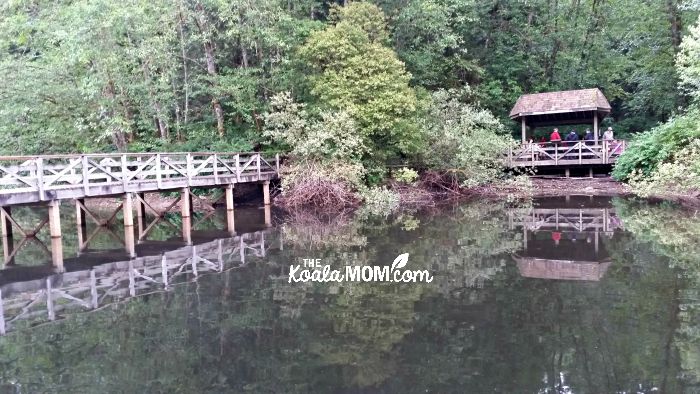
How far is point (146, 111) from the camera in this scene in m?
24.9

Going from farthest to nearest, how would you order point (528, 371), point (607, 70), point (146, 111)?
point (607, 70), point (146, 111), point (528, 371)

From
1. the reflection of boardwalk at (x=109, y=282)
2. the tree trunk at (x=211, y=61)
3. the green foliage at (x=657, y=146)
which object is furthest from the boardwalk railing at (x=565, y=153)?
the reflection of boardwalk at (x=109, y=282)

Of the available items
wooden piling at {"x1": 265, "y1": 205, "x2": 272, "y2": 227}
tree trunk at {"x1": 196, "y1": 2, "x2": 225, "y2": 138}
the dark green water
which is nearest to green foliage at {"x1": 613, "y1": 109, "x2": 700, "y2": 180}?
the dark green water

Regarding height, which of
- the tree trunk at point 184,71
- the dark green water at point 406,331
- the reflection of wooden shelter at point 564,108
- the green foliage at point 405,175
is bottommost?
the dark green water at point 406,331

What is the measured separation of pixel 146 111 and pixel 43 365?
19773mm

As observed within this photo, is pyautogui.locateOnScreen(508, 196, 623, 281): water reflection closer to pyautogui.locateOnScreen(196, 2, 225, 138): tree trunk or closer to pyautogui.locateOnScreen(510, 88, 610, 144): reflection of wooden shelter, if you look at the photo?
pyautogui.locateOnScreen(510, 88, 610, 144): reflection of wooden shelter

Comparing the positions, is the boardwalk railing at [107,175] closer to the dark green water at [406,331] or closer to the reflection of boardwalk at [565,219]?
the dark green water at [406,331]

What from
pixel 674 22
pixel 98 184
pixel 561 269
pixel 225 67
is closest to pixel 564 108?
pixel 674 22

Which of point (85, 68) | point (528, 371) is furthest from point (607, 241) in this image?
point (85, 68)

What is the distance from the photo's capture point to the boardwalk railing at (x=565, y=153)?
24.7m

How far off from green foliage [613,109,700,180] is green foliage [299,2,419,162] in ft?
28.1

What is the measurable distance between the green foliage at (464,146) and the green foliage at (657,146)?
4.57m

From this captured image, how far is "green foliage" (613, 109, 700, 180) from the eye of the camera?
20312 mm

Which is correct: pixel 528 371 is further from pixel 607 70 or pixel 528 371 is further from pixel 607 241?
pixel 607 70
